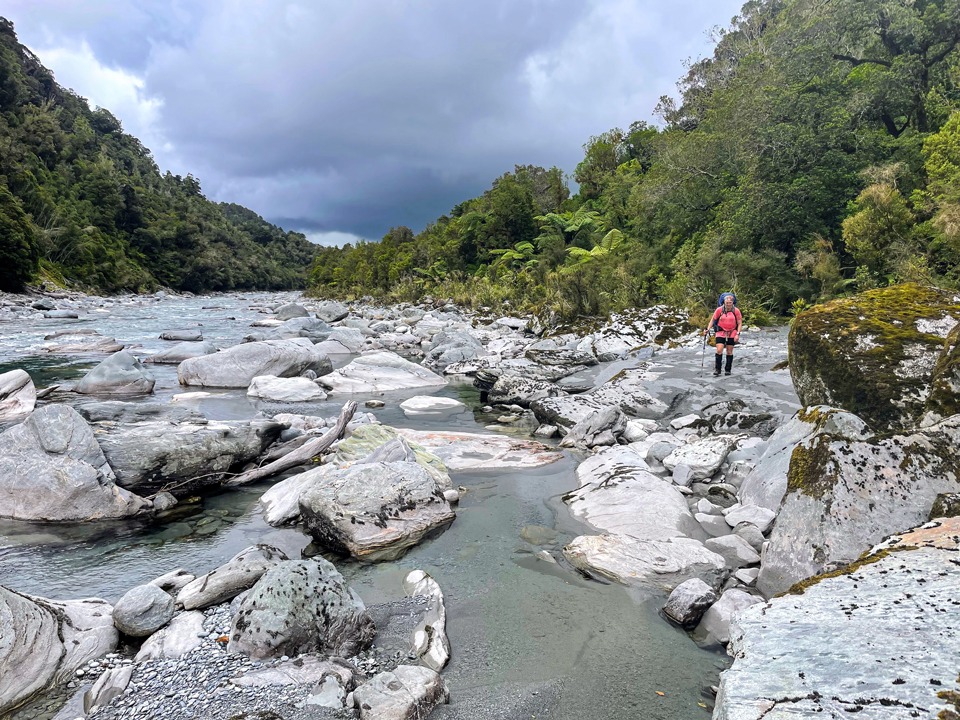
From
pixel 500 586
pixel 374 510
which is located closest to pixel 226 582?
pixel 374 510

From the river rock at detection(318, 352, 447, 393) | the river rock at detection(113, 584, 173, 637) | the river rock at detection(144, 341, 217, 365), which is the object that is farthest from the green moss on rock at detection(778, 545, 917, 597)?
the river rock at detection(144, 341, 217, 365)

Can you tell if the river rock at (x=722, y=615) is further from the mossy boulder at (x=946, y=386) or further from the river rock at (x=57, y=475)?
the river rock at (x=57, y=475)

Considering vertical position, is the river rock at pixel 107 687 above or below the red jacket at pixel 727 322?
below

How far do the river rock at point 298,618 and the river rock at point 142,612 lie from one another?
580 millimetres

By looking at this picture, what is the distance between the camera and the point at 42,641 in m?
2.85

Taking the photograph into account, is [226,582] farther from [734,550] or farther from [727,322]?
[727,322]

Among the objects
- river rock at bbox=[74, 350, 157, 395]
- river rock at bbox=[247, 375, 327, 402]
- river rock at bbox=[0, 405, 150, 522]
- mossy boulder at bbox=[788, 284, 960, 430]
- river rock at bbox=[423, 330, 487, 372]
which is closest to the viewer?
mossy boulder at bbox=[788, 284, 960, 430]

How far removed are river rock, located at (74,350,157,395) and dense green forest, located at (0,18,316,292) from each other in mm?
33104

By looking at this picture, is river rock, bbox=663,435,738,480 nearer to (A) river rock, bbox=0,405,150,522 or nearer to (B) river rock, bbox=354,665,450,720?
(B) river rock, bbox=354,665,450,720

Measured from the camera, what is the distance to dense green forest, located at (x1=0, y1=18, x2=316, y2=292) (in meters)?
47.2

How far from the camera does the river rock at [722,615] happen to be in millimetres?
3186

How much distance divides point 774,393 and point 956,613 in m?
6.61

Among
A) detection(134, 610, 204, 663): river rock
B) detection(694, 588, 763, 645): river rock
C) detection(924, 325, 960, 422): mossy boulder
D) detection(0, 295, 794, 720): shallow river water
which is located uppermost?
detection(924, 325, 960, 422): mossy boulder

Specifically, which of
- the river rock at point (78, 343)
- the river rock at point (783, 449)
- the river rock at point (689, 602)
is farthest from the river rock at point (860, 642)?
the river rock at point (78, 343)
